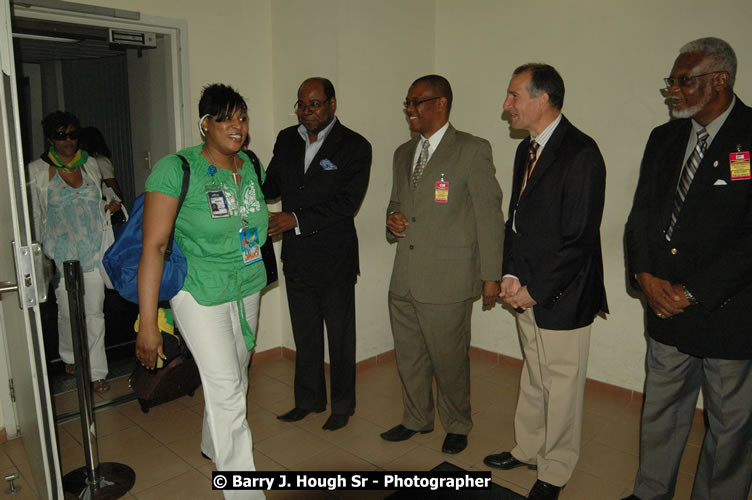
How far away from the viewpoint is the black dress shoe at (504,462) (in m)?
2.69

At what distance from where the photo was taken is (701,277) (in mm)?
2074

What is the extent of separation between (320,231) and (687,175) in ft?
5.99

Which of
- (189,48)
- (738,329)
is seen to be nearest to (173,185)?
(189,48)

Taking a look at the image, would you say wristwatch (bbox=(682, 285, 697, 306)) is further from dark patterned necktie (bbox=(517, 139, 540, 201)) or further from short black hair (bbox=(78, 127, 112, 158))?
short black hair (bbox=(78, 127, 112, 158))

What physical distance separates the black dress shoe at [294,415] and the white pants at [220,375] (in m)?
1.00

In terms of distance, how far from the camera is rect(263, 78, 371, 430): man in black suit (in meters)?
3.01

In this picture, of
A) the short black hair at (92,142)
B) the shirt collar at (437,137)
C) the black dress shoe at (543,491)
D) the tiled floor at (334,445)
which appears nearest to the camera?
the black dress shoe at (543,491)

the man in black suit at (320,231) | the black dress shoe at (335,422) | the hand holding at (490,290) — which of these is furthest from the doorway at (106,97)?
the hand holding at (490,290)

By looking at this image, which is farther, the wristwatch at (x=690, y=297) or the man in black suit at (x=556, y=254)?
the man in black suit at (x=556, y=254)

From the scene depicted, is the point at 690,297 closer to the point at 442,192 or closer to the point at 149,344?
the point at 442,192

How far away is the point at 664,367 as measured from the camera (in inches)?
89.2

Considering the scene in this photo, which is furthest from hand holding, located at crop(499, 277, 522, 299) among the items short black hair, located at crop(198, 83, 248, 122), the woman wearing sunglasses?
the woman wearing sunglasses

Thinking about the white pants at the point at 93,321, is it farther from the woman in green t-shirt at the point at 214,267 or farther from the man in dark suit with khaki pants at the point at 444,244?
the man in dark suit with khaki pants at the point at 444,244

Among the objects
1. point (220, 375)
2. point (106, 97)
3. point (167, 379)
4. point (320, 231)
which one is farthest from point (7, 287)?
point (106, 97)
